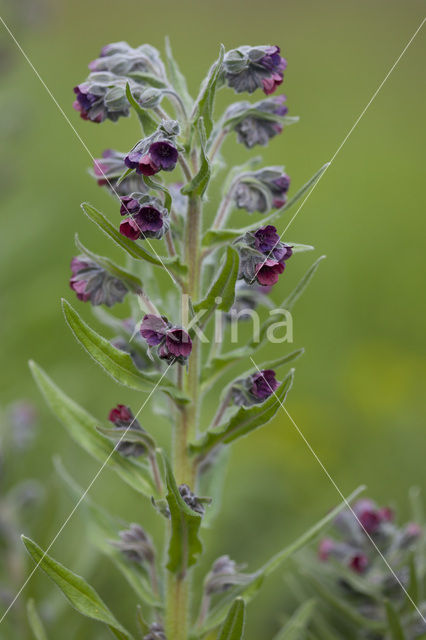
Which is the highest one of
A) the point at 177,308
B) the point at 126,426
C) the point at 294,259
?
the point at 294,259

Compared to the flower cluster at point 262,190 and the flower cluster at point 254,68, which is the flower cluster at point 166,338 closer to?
the flower cluster at point 262,190

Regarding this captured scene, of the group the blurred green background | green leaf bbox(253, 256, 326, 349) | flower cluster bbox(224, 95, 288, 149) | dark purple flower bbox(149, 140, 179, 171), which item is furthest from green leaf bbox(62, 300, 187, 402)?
the blurred green background

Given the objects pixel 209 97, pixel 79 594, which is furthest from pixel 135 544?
pixel 209 97

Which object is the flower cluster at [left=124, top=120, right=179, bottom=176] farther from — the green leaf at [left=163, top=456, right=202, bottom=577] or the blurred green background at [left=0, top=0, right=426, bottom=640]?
the blurred green background at [left=0, top=0, right=426, bottom=640]

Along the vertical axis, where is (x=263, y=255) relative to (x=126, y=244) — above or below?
above

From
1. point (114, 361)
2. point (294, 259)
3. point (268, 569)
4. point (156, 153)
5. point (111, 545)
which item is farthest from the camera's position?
point (294, 259)

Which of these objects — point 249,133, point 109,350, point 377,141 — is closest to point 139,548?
point 109,350

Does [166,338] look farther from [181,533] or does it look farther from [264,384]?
[181,533]
